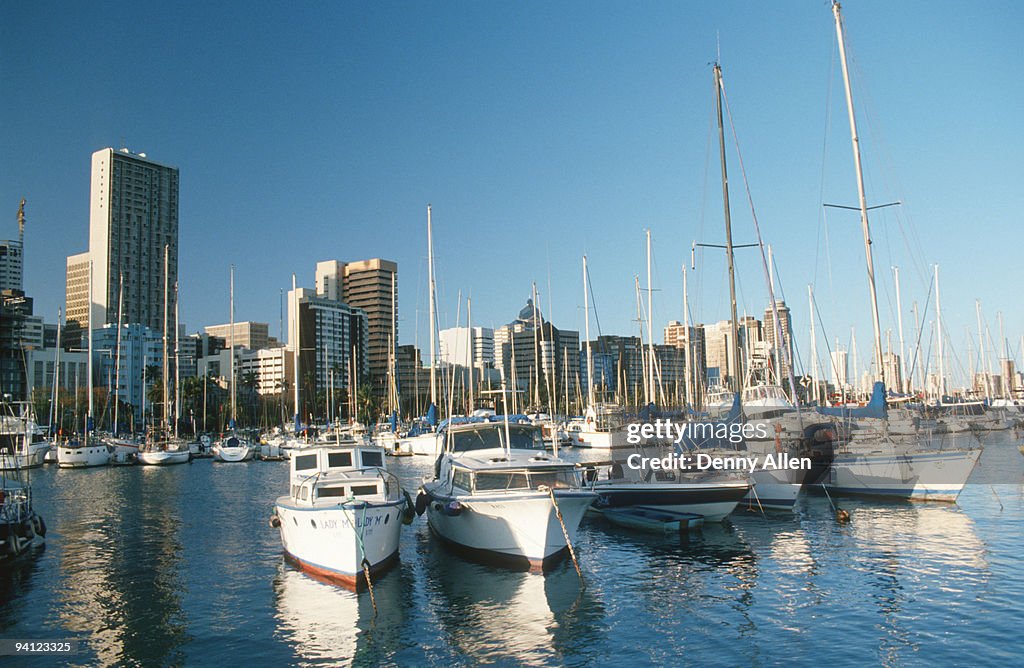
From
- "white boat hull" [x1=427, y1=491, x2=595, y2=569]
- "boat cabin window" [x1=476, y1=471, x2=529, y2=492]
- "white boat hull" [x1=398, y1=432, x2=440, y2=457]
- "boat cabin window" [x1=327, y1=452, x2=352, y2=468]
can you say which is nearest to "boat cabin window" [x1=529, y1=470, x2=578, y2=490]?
"boat cabin window" [x1=476, y1=471, x2=529, y2=492]

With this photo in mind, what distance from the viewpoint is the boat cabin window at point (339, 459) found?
28.4 metres

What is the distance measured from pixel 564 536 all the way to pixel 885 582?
978 centimetres

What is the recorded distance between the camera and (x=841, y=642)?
57.4 feet

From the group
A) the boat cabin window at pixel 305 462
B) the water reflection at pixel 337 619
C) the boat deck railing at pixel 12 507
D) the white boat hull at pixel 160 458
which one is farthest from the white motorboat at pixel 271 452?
the water reflection at pixel 337 619

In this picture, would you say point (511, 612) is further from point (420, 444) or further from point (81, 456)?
point (81, 456)

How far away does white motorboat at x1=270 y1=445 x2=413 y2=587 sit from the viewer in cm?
2273

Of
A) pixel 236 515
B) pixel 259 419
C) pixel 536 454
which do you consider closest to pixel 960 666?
pixel 536 454

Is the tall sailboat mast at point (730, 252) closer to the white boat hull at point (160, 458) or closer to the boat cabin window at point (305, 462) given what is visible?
the boat cabin window at point (305, 462)

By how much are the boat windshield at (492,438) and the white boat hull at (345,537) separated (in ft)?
21.7

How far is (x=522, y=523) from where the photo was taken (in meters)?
24.1

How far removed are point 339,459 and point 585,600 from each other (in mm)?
11520

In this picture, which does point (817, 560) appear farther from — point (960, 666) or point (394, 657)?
point (394, 657)

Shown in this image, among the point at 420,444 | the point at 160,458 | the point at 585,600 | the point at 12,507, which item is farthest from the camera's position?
the point at 420,444

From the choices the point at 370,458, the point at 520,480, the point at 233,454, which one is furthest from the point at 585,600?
the point at 233,454
